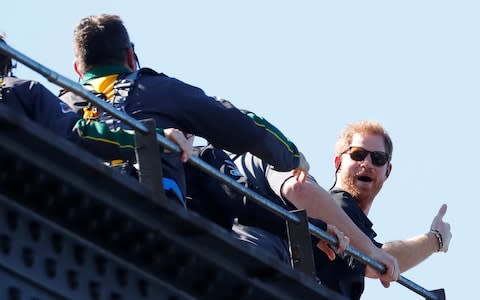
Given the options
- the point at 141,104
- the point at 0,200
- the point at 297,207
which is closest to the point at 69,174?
the point at 0,200

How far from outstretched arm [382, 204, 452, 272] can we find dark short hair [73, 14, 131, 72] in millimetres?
3141

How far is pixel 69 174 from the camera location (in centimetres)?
800

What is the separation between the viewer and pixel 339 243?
10188 mm

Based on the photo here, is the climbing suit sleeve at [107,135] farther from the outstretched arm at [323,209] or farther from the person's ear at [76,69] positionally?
the outstretched arm at [323,209]

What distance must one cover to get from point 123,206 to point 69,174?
40 centimetres

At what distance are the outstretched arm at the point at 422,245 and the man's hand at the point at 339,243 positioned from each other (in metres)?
1.89

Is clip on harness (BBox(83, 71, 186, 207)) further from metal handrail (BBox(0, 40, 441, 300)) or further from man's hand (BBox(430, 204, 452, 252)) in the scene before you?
man's hand (BBox(430, 204, 452, 252))

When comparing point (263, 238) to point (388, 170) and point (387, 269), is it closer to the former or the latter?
point (387, 269)

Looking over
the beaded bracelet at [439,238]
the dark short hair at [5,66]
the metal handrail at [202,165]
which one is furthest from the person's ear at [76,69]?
the beaded bracelet at [439,238]

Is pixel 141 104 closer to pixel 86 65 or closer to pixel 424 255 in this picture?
pixel 86 65

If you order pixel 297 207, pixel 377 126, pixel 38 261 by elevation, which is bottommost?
pixel 38 261

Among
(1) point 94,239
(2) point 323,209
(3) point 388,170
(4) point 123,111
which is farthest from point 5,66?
(3) point 388,170

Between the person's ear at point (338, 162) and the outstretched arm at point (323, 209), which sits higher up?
the person's ear at point (338, 162)

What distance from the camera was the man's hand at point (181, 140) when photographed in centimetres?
899
